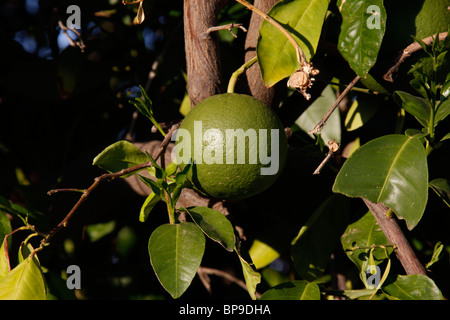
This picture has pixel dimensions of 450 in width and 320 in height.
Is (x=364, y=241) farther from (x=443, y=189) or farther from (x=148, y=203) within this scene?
(x=148, y=203)

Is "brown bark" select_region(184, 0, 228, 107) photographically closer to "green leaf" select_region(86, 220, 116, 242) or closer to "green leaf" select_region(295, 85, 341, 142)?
"green leaf" select_region(295, 85, 341, 142)

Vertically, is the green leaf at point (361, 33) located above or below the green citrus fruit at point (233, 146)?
above

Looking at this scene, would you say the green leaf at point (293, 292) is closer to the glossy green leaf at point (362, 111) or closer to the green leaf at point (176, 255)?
the green leaf at point (176, 255)

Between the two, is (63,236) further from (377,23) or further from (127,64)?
(377,23)

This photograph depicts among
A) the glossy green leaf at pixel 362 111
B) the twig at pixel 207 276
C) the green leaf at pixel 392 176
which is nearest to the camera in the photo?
the green leaf at pixel 392 176

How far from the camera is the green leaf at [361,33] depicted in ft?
2.41

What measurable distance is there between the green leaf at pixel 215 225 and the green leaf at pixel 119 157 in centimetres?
13

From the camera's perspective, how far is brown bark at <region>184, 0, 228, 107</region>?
812mm

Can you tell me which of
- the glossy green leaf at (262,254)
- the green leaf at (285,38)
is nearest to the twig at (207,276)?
the glossy green leaf at (262,254)

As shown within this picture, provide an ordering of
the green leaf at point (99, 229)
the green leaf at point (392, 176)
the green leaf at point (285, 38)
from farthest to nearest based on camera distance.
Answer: the green leaf at point (99, 229), the green leaf at point (285, 38), the green leaf at point (392, 176)

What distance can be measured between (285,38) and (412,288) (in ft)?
1.52

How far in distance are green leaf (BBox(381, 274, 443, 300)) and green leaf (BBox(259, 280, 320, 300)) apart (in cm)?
12

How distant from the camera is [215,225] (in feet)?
2.35

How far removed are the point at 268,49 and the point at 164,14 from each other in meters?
0.66
